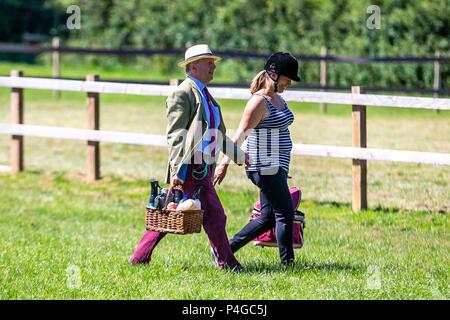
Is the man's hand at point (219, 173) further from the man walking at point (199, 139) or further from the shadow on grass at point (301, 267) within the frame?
the shadow on grass at point (301, 267)

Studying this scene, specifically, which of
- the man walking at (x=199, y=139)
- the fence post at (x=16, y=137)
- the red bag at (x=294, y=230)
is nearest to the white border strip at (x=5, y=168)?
the fence post at (x=16, y=137)

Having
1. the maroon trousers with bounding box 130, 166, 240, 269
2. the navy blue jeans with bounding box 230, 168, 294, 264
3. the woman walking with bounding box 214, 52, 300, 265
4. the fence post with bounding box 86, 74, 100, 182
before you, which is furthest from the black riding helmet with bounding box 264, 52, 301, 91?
the fence post with bounding box 86, 74, 100, 182

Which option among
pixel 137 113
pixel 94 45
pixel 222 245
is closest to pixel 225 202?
pixel 222 245

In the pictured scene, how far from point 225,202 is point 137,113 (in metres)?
11.2

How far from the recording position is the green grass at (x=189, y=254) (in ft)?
25.5

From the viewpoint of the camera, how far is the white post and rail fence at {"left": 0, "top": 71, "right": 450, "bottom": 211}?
11555 millimetres

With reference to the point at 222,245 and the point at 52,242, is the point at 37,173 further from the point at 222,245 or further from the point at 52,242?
the point at 222,245

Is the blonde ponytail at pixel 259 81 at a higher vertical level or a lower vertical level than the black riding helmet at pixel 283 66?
lower

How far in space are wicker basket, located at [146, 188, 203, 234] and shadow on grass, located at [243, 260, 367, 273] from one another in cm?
65

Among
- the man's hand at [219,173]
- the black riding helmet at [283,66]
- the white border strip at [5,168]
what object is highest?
the black riding helmet at [283,66]

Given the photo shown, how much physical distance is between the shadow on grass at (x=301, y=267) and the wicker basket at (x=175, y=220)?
25.7 inches

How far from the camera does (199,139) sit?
809 centimetres
